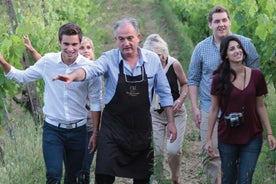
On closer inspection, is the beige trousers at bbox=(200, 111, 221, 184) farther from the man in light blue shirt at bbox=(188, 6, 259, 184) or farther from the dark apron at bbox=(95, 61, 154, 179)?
the dark apron at bbox=(95, 61, 154, 179)

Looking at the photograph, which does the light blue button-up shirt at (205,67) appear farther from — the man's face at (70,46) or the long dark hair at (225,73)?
the man's face at (70,46)

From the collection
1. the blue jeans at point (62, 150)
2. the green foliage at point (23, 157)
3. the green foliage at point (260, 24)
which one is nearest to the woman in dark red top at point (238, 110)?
the green foliage at point (260, 24)

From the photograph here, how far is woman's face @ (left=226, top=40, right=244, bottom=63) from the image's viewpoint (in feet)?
14.6

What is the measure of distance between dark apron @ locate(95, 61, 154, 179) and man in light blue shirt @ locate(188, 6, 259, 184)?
0.75 metres

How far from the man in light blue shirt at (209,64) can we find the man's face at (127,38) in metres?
1.00

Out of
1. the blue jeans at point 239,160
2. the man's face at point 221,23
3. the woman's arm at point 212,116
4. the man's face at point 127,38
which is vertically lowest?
the blue jeans at point 239,160

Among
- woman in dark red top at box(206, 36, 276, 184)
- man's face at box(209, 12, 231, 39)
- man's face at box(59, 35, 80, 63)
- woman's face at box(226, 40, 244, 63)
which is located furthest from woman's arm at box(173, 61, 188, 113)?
man's face at box(59, 35, 80, 63)

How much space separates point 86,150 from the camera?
5.21m

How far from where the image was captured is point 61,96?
15.5ft

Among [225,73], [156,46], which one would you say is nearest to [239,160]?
[225,73]

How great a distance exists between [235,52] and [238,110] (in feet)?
1.50

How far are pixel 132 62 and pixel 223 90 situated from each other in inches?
29.1

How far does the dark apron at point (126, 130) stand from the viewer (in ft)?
14.2

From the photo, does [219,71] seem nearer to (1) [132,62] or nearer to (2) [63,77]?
(1) [132,62]
